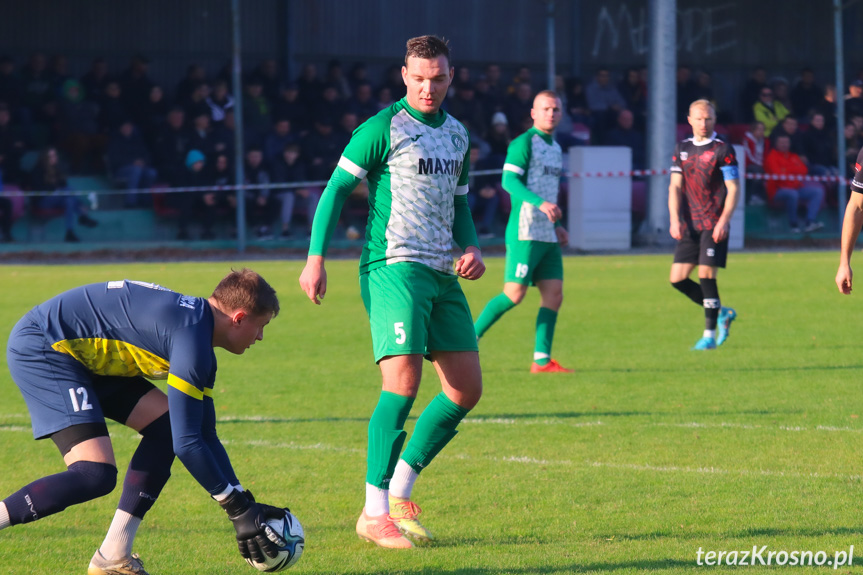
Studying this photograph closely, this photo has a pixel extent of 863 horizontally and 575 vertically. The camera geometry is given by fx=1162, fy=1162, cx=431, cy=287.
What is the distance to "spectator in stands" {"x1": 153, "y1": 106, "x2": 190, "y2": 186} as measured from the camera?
20938 millimetres

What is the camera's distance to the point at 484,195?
2225 cm

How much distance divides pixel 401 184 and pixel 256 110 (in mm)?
17929

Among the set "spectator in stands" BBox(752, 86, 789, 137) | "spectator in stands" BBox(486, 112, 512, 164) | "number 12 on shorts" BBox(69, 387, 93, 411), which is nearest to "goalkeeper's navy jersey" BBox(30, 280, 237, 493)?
"number 12 on shorts" BBox(69, 387, 93, 411)

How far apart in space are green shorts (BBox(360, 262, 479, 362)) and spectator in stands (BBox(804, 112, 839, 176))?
20.9 meters

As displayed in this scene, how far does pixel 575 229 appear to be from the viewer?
2291 centimetres

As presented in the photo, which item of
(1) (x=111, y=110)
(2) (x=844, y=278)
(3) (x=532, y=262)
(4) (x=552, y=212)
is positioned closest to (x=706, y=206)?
(3) (x=532, y=262)

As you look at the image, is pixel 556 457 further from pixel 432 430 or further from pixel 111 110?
pixel 111 110

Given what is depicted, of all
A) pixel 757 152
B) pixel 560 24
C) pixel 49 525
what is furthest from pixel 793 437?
pixel 560 24

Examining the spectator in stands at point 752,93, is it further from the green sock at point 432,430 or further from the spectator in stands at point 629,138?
the green sock at point 432,430

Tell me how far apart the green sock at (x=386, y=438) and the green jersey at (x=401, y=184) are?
60 cm

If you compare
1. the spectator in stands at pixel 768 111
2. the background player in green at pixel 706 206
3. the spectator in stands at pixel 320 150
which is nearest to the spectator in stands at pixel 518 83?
the spectator in stands at pixel 320 150

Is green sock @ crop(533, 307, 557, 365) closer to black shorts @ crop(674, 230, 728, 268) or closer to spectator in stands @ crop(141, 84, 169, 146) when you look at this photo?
black shorts @ crop(674, 230, 728, 268)

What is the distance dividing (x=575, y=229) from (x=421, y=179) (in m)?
18.2

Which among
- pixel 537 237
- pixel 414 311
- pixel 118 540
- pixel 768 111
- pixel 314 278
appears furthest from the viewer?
pixel 768 111
